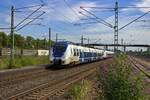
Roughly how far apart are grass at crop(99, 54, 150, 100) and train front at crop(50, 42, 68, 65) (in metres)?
32.0

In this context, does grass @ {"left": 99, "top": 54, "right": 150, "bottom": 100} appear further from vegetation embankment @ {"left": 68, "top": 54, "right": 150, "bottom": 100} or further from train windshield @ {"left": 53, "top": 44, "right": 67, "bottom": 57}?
train windshield @ {"left": 53, "top": 44, "right": 67, "bottom": 57}

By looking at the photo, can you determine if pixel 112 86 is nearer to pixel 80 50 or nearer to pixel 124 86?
pixel 124 86

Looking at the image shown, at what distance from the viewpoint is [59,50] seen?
43875 mm

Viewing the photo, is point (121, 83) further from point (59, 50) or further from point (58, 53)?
point (59, 50)

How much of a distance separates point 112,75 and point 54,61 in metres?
33.1

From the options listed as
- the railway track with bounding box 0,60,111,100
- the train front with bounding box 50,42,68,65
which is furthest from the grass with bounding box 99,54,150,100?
the train front with bounding box 50,42,68,65

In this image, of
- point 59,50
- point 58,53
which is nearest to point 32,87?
point 58,53

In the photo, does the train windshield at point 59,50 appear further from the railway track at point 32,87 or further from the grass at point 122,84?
the grass at point 122,84

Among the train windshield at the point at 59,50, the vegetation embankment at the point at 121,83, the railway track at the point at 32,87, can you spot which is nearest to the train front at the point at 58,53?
the train windshield at the point at 59,50

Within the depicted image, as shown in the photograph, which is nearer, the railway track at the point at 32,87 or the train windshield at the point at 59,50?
the railway track at the point at 32,87

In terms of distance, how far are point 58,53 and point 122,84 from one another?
33.5 meters

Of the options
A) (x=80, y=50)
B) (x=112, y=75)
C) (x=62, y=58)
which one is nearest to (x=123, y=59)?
(x=112, y=75)

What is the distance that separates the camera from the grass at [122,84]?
10141 mm

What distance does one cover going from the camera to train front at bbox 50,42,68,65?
4309cm
